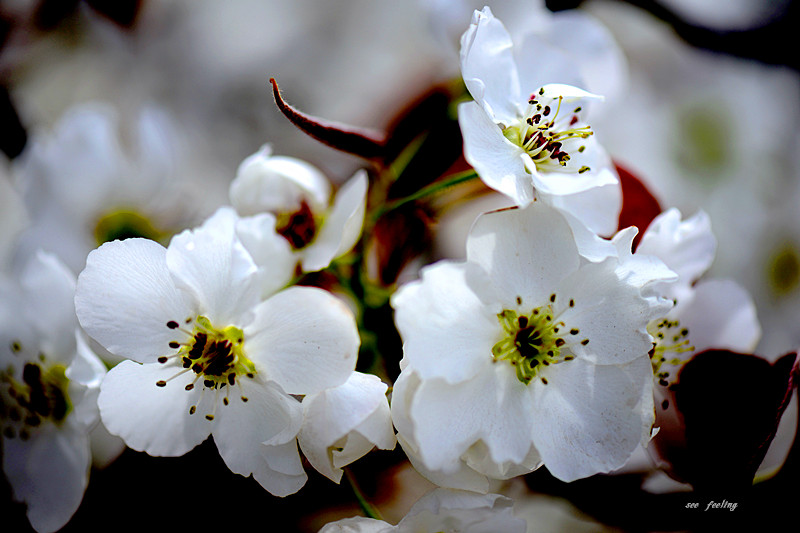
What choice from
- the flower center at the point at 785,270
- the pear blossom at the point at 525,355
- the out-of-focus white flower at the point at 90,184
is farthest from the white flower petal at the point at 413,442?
the flower center at the point at 785,270

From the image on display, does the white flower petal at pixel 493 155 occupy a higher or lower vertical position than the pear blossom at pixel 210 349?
higher

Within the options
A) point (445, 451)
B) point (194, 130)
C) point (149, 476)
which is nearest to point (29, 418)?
point (149, 476)

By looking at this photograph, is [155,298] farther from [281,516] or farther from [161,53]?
[161,53]

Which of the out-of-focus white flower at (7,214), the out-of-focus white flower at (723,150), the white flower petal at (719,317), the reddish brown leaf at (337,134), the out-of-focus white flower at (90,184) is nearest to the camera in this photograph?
the reddish brown leaf at (337,134)

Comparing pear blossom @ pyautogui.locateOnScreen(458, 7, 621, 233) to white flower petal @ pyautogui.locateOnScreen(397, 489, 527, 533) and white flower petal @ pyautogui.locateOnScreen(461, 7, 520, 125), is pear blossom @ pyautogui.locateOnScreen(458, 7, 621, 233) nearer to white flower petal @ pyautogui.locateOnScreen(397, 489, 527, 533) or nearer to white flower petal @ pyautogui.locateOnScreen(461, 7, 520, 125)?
white flower petal @ pyautogui.locateOnScreen(461, 7, 520, 125)

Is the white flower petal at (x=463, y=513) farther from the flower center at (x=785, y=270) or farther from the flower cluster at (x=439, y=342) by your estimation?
the flower center at (x=785, y=270)

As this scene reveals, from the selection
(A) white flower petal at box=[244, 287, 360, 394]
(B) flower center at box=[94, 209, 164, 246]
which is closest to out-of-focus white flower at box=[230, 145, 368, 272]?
(A) white flower petal at box=[244, 287, 360, 394]
